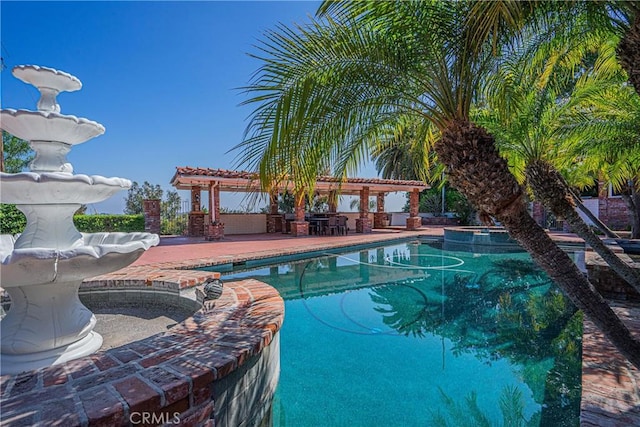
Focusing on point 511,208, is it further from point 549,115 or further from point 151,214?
point 151,214

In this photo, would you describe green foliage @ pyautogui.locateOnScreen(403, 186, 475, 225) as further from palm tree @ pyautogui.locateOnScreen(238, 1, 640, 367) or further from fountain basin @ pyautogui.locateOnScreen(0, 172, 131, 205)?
fountain basin @ pyautogui.locateOnScreen(0, 172, 131, 205)

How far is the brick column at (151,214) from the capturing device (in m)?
15.8

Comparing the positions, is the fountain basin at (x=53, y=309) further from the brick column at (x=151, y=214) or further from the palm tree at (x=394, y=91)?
the brick column at (x=151, y=214)

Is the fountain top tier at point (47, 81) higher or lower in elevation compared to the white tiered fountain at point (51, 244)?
higher

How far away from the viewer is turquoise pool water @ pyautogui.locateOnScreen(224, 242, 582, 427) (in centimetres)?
349

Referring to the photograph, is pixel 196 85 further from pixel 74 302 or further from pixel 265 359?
pixel 265 359

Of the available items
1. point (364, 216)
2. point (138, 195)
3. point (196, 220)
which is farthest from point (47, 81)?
point (138, 195)

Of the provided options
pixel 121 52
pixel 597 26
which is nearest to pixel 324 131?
pixel 597 26

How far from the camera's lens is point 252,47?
3.09 m

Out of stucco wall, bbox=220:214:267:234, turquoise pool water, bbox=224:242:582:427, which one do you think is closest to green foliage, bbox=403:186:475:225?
stucco wall, bbox=220:214:267:234

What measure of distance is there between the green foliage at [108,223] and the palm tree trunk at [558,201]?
17939 mm

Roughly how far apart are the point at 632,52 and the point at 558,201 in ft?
10.5

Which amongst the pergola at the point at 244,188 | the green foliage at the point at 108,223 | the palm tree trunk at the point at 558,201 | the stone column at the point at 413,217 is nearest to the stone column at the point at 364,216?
the pergola at the point at 244,188

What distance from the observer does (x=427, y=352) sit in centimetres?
488
